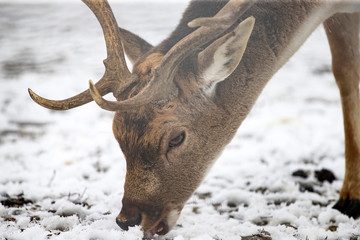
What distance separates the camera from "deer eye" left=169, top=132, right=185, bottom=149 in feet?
7.37

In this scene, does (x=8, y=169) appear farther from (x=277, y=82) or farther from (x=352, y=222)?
(x=277, y=82)

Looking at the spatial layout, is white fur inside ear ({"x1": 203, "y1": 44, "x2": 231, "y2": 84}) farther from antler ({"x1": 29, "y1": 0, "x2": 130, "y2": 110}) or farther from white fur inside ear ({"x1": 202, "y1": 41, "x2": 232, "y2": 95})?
antler ({"x1": 29, "y1": 0, "x2": 130, "y2": 110})

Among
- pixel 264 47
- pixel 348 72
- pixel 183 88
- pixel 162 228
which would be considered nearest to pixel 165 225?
pixel 162 228

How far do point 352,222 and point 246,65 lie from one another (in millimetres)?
1240

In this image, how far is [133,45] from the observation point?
101 inches

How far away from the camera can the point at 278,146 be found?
4473 mm

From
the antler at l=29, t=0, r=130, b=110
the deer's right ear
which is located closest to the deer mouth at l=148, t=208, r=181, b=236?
the antler at l=29, t=0, r=130, b=110

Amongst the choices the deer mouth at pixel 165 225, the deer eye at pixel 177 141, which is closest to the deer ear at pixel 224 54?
the deer eye at pixel 177 141

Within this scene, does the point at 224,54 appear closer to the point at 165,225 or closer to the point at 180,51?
the point at 180,51

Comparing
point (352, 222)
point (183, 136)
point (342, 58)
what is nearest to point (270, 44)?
point (183, 136)

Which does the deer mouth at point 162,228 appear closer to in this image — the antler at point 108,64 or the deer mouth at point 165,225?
the deer mouth at point 165,225

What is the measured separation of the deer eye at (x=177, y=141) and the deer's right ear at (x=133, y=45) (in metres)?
0.61

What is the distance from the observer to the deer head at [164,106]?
210cm

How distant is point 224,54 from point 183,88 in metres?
0.32
